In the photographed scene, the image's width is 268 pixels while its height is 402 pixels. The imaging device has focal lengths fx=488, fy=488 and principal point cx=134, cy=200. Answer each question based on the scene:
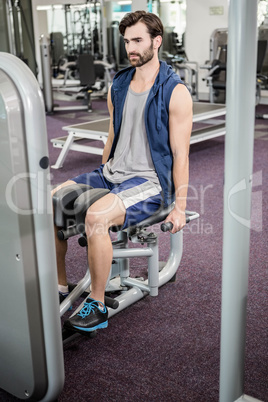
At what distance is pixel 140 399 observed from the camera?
5.07 feet

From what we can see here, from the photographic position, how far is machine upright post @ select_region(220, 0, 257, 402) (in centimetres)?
106

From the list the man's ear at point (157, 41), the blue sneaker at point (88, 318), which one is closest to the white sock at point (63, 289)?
the blue sneaker at point (88, 318)

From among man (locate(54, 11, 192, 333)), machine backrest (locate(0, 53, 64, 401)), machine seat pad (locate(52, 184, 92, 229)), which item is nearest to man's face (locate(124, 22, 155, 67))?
man (locate(54, 11, 192, 333))

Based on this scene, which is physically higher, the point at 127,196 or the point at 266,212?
the point at 127,196

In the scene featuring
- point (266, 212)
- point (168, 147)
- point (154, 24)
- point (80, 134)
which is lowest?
point (266, 212)

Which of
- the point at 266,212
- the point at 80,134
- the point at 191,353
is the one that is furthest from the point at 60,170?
the point at 191,353

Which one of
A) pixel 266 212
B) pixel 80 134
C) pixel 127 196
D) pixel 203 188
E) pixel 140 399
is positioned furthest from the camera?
pixel 80 134

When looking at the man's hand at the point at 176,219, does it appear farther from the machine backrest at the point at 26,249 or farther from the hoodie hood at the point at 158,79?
the machine backrest at the point at 26,249

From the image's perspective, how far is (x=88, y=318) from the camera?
1754 millimetres

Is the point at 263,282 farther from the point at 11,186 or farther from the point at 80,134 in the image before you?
the point at 80,134

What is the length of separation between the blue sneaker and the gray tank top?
1.76ft

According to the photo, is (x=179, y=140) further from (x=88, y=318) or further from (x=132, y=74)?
(x=88, y=318)

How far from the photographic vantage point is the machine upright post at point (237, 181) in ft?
3.49

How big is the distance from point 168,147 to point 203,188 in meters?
1.84
